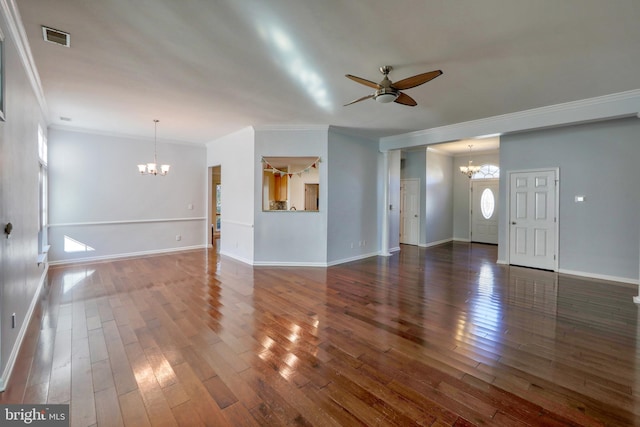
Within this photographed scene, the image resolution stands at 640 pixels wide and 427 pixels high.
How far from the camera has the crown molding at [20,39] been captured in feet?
7.14

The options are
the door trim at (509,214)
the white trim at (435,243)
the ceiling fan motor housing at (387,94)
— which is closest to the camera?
the ceiling fan motor housing at (387,94)

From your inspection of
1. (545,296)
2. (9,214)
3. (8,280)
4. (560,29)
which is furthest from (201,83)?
(545,296)

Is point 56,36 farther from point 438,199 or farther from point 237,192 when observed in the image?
point 438,199

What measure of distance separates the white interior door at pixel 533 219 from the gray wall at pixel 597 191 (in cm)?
14

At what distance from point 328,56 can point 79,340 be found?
371cm

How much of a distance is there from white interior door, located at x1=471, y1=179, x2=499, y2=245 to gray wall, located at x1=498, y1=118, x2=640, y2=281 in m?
3.44

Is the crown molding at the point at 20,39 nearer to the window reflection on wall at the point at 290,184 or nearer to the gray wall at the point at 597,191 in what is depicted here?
the window reflection on wall at the point at 290,184

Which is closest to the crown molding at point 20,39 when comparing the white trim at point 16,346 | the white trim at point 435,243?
the white trim at point 16,346

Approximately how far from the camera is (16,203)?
8.41 feet

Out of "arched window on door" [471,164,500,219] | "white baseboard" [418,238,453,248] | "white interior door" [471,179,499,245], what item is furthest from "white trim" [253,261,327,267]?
"arched window on door" [471,164,500,219]

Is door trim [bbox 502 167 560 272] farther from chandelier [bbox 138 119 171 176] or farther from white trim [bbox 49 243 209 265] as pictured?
white trim [bbox 49 243 209 265]

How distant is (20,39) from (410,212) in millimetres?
8398

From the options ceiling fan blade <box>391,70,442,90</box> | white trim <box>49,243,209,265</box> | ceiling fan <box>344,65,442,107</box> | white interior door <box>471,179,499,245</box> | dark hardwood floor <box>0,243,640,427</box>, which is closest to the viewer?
dark hardwood floor <box>0,243,640,427</box>

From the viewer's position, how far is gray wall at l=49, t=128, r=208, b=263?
5727 mm
